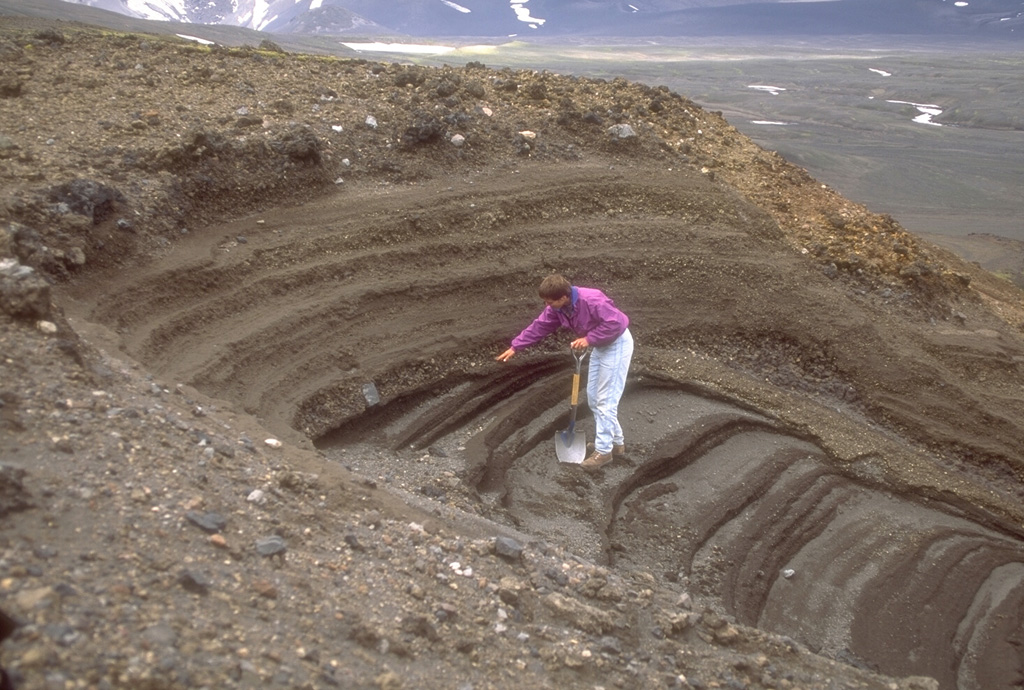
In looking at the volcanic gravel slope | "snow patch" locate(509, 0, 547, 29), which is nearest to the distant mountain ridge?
"snow patch" locate(509, 0, 547, 29)

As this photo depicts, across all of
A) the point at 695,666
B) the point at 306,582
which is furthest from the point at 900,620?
the point at 306,582

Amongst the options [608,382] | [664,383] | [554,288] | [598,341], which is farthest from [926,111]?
[554,288]

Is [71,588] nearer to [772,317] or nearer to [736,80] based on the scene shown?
[772,317]

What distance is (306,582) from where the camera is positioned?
3.53m

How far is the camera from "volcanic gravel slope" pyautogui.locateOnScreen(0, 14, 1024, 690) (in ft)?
11.5

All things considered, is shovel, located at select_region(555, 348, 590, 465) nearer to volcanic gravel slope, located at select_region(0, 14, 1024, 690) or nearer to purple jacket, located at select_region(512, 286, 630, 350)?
volcanic gravel slope, located at select_region(0, 14, 1024, 690)

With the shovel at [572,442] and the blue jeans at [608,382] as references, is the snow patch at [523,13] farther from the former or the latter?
the blue jeans at [608,382]

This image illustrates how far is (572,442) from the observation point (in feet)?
23.6

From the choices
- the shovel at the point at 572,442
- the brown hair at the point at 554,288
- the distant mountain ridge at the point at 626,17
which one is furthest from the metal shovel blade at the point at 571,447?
the distant mountain ridge at the point at 626,17

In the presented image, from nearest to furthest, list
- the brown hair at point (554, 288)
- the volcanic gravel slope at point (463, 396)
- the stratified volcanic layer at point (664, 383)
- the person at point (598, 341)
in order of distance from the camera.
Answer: the volcanic gravel slope at point (463, 396) → the stratified volcanic layer at point (664, 383) → the brown hair at point (554, 288) → the person at point (598, 341)

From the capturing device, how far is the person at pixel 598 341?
6.57 metres

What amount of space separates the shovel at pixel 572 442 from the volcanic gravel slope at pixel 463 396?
221 mm

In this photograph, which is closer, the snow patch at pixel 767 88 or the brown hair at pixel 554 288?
the brown hair at pixel 554 288

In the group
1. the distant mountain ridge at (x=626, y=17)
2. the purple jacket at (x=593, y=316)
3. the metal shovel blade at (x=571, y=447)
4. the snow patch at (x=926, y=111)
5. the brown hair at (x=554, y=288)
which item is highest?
the distant mountain ridge at (x=626, y=17)
